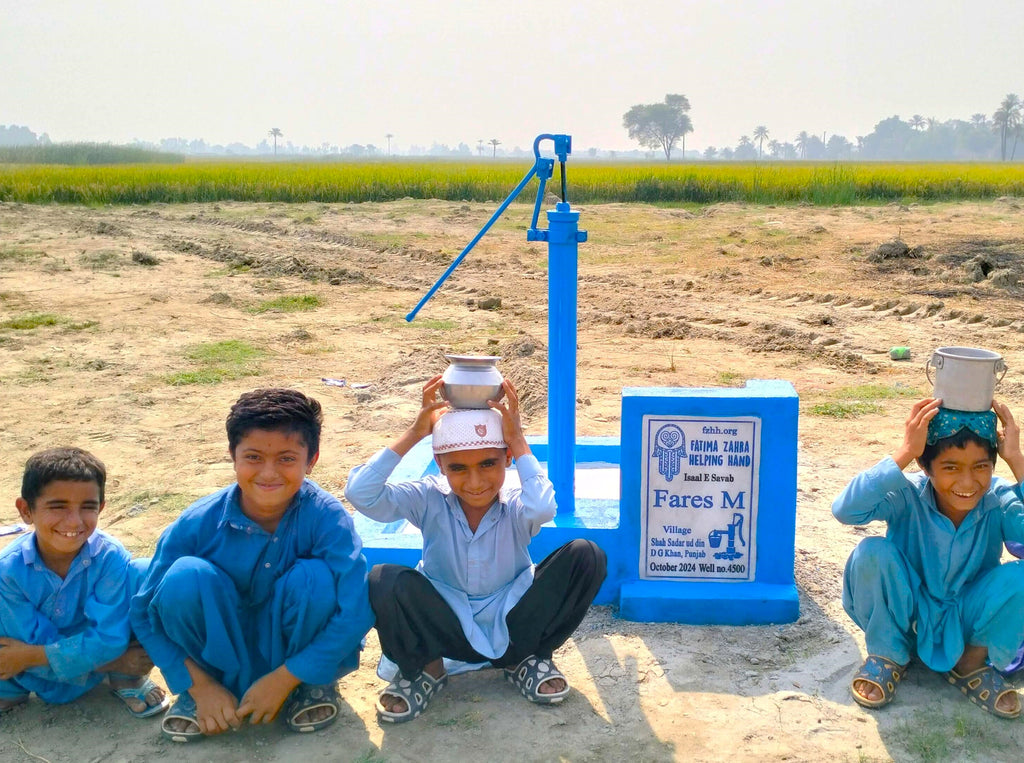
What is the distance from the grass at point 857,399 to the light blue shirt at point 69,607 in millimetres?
4142

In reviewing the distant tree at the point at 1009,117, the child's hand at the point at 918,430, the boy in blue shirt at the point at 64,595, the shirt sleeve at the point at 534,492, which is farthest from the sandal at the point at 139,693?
the distant tree at the point at 1009,117

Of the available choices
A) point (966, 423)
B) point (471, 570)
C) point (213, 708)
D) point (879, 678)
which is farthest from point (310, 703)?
point (966, 423)

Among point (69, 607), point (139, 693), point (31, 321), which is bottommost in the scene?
point (139, 693)

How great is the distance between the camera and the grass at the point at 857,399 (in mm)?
5648

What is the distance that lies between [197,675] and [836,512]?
5.83 ft

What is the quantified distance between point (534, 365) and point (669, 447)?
360cm

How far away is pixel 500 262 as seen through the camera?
470 inches

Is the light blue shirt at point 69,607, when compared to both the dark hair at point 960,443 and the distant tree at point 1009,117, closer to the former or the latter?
the dark hair at point 960,443

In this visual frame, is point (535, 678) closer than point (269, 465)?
No

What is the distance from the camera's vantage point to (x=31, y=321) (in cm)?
818

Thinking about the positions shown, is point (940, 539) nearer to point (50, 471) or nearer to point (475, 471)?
point (475, 471)

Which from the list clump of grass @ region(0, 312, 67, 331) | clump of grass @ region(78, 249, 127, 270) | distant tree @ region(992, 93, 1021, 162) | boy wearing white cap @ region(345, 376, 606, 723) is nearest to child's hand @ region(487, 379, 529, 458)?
boy wearing white cap @ region(345, 376, 606, 723)

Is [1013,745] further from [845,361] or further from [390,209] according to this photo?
[390,209]

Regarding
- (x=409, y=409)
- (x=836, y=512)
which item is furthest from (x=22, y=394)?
(x=836, y=512)
